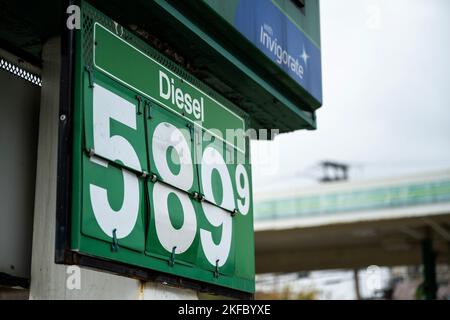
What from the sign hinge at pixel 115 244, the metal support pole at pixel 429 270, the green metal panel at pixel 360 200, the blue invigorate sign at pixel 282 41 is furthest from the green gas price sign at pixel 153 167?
the metal support pole at pixel 429 270

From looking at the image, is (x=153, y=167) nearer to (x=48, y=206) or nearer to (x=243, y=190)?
(x=48, y=206)

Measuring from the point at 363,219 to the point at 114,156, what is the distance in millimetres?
16607

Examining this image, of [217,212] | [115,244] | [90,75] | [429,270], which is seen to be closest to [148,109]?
→ [90,75]

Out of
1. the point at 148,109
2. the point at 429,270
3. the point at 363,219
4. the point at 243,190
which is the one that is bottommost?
the point at 243,190

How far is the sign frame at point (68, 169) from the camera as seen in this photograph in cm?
564

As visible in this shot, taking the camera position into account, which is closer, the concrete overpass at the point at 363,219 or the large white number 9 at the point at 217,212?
the large white number 9 at the point at 217,212

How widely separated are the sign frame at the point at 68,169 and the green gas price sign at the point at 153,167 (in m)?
0.03

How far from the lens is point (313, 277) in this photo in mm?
47656

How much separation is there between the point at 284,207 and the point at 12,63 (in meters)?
17.0

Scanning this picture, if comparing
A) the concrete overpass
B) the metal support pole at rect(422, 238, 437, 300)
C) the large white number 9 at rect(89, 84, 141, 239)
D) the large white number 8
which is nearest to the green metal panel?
the concrete overpass

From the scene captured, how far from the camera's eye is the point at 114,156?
6293mm

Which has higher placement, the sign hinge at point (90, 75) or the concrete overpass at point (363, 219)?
the concrete overpass at point (363, 219)

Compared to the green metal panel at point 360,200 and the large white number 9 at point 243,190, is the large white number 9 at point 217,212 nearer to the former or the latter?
the large white number 9 at point 243,190

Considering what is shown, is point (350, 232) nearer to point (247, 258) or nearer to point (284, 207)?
point (284, 207)
